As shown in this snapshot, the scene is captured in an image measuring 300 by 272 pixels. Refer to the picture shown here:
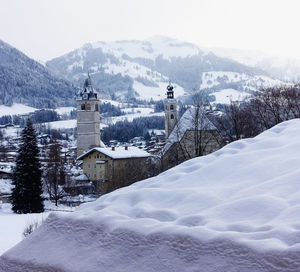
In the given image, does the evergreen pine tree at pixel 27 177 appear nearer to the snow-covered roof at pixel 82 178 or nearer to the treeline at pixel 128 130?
the snow-covered roof at pixel 82 178

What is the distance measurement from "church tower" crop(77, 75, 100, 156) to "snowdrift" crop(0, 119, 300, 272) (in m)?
82.5

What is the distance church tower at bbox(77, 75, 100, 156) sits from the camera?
281 ft

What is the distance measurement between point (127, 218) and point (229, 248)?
801 millimetres

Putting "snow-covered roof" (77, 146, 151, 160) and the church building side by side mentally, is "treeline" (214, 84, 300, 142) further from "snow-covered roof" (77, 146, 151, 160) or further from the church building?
"snow-covered roof" (77, 146, 151, 160)

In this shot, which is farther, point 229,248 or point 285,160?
point 285,160

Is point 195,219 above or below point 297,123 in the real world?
below

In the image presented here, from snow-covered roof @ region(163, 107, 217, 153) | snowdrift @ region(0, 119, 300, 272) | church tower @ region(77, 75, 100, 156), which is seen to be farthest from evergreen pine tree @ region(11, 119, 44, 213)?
church tower @ region(77, 75, 100, 156)

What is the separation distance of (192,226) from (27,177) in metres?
31.9

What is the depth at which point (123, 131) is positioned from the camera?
142875mm

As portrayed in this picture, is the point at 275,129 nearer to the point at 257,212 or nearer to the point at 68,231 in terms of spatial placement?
the point at 257,212

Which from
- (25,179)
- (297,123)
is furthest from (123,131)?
(297,123)

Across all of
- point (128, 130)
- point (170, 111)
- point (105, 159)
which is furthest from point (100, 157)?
point (128, 130)

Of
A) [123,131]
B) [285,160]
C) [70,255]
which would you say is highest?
[285,160]

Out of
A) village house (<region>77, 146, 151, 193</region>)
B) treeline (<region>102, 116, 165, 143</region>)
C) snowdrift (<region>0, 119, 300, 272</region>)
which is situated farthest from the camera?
treeline (<region>102, 116, 165, 143</region>)
